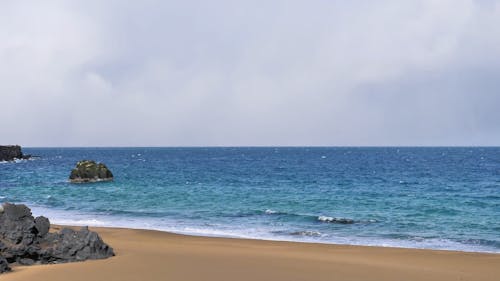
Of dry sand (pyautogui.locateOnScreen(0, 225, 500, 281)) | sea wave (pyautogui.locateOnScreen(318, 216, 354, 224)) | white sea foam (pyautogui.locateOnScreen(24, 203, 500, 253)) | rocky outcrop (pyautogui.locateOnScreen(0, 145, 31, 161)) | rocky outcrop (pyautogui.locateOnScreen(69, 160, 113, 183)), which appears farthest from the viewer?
rocky outcrop (pyautogui.locateOnScreen(0, 145, 31, 161))

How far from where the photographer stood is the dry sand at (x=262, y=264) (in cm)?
1653

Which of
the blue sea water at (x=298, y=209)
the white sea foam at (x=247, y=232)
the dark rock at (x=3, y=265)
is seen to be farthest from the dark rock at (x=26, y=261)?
the blue sea water at (x=298, y=209)

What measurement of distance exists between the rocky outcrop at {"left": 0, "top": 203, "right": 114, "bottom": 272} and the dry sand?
621 millimetres

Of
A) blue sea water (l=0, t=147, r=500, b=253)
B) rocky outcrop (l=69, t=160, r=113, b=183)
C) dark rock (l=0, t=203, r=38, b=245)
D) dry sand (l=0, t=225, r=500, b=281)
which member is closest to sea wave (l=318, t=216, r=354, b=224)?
blue sea water (l=0, t=147, r=500, b=253)

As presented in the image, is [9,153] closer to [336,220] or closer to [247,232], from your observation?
[336,220]

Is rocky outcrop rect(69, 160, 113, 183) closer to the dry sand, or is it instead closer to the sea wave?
the sea wave

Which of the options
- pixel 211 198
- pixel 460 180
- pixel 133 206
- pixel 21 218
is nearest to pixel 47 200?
pixel 133 206

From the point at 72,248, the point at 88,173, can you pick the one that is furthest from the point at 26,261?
the point at 88,173

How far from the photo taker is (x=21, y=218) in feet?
63.3

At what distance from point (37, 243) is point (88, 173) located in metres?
55.9

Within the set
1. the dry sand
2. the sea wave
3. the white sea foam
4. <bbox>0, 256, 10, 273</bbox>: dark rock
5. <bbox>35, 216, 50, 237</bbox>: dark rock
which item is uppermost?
<bbox>35, 216, 50, 237</bbox>: dark rock

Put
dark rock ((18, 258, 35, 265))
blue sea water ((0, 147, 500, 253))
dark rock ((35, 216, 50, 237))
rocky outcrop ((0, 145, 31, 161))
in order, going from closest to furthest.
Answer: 1. dark rock ((18, 258, 35, 265))
2. dark rock ((35, 216, 50, 237))
3. blue sea water ((0, 147, 500, 253))
4. rocky outcrop ((0, 145, 31, 161))

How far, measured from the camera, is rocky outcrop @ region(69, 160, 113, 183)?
72.2m

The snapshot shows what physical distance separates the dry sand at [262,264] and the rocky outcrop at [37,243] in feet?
2.04
